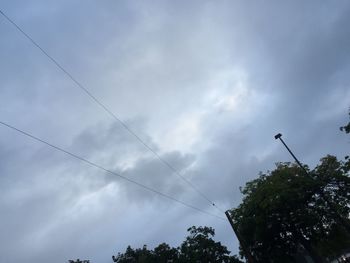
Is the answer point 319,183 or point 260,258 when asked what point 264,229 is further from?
point 319,183

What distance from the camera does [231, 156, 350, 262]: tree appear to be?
44875 millimetres

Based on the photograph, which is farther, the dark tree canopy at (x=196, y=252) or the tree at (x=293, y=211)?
the dark tree canopy at (x=196, y=252)

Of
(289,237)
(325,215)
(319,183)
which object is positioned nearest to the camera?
(319,183)

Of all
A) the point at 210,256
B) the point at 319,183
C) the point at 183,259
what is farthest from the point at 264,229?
the point at 183,259

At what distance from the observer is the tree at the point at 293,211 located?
44875mm

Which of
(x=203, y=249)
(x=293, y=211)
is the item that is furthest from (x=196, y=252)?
(x=293, y=211)

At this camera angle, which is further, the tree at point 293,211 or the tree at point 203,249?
the tree at point 203,249

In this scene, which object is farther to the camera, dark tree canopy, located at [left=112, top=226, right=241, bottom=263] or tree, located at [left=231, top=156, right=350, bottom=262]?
dark tree canopy, located at [left=112, top=226, right=241, bottom=263]

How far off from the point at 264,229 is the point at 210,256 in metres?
18.5

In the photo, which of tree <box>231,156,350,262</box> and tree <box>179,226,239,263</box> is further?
tree <box>179,226,239,263</box>

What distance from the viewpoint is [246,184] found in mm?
52969

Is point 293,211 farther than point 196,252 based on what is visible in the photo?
No

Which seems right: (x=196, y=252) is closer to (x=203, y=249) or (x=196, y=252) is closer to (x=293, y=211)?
(x=203, y=249)

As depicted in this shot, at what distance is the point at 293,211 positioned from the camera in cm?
4719
